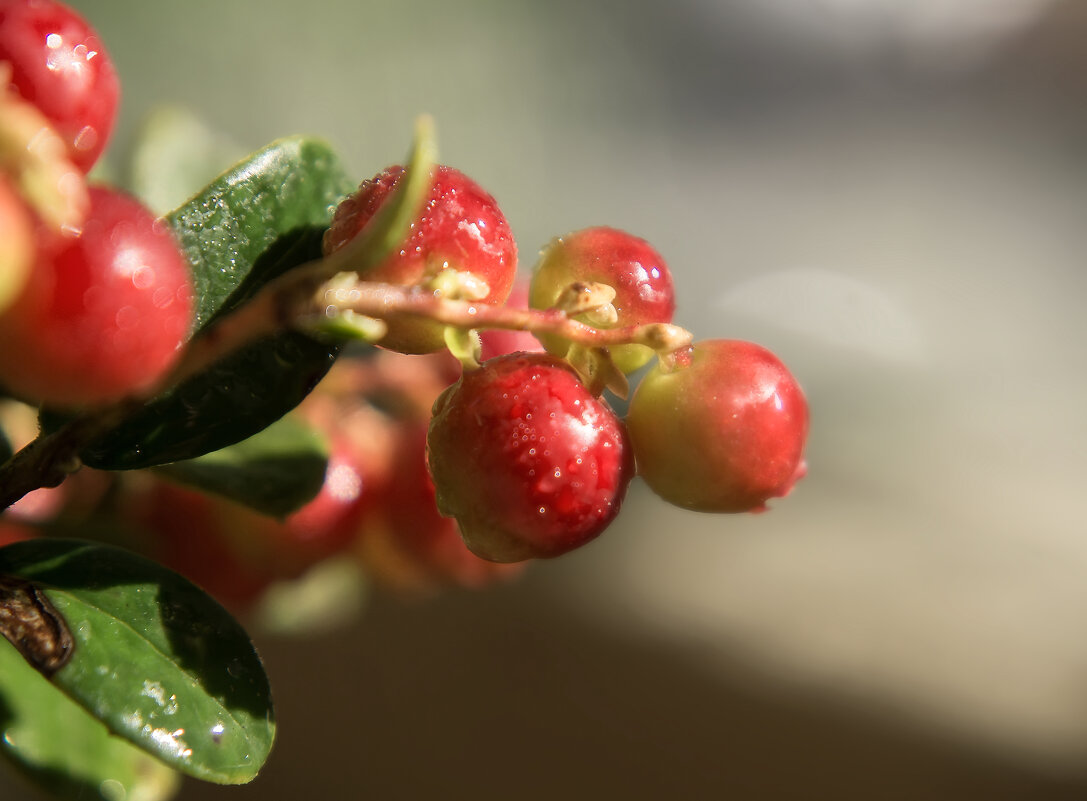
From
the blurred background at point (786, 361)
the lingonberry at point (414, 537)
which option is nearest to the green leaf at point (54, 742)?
the lingonberry at point (414, 537)

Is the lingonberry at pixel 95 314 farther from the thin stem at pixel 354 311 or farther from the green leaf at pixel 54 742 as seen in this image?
the green leaf at pixel 54 742

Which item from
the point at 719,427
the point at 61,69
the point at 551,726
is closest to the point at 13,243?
the point at 61,69

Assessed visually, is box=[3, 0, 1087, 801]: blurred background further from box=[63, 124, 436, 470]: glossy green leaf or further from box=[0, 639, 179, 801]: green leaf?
box=[63, 124, 436, 470]: glossy green leaf

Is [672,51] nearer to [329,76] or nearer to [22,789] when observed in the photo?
[329,76]

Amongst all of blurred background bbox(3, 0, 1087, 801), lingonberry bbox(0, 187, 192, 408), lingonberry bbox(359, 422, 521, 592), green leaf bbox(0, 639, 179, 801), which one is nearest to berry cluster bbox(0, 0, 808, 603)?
lingonberry bbox(0, 187, 192, 408)

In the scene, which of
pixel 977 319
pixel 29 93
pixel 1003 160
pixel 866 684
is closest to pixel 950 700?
pixel 866 684

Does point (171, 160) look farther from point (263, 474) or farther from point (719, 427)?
point (719, 427)
